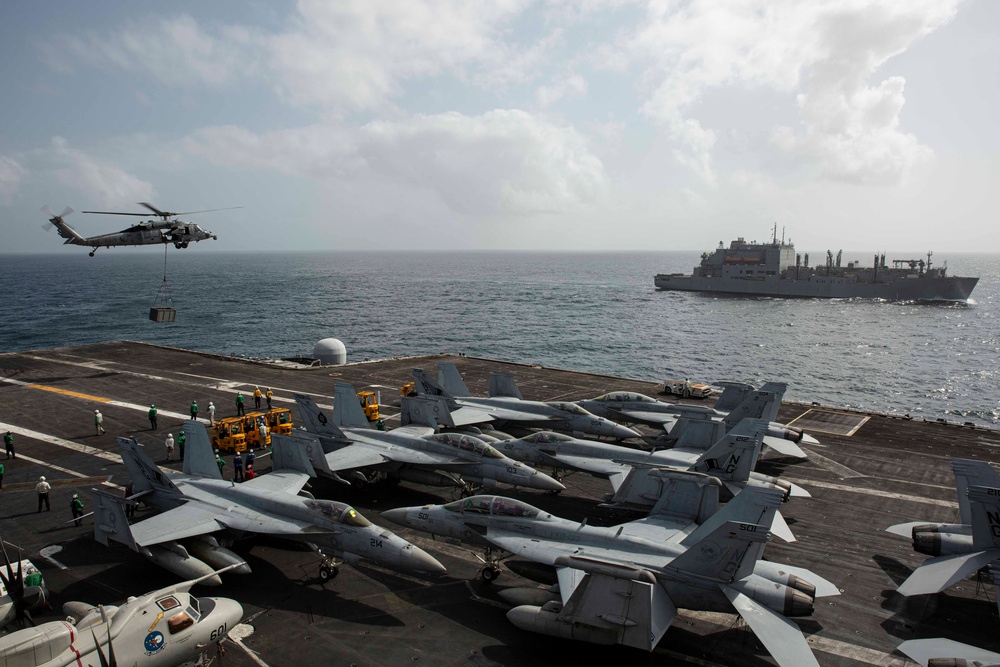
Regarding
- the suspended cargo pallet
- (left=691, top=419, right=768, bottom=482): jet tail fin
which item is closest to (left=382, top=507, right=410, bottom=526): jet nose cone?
(left=691, top=419, right=768, bottom=482): jet tail fin

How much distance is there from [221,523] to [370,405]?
18.7 metres

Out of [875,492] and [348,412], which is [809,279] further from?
[348,412]

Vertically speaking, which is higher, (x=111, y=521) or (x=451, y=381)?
(x=451, y=381)

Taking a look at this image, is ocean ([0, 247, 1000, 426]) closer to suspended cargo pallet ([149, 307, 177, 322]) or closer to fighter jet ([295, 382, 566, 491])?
suspended cargo pallet ([149, 307, 177, 322])

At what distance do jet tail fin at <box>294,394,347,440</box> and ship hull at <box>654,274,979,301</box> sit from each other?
448ft

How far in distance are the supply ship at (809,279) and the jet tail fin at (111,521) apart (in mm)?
147436

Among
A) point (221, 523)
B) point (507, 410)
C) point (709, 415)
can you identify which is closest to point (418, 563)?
point (221, 523)

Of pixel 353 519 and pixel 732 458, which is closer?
pixel 353 519

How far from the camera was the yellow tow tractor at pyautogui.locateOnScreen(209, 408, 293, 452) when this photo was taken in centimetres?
3170

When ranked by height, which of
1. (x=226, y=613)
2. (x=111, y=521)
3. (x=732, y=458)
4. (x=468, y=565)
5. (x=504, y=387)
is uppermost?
(x=504, y=387)

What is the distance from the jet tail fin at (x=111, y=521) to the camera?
17984 mm

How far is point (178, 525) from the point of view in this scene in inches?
754

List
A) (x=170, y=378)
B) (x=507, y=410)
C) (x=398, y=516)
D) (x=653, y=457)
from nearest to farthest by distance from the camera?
1. (x=398, y=516)
2. (x=653, y=457)
3. (x=507, y=410)
4. (x=170, y=378)

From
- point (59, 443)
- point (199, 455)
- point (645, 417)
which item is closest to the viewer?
point (199, 455)
